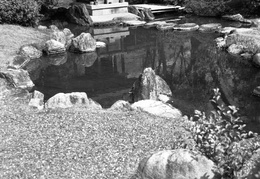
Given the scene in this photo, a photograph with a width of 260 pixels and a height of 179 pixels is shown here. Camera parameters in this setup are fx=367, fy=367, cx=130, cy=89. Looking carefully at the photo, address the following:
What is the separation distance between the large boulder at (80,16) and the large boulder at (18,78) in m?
11.9

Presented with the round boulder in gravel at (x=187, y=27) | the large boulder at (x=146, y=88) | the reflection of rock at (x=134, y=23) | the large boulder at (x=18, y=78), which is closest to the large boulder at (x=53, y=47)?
the large boulder at (x=18, y=78)

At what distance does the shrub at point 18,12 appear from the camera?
1852cm

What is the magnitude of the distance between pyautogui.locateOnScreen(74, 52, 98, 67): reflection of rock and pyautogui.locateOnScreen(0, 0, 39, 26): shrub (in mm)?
4377

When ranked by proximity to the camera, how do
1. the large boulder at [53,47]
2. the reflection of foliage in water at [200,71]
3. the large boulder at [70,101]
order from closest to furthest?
1. the large boulder at [70,101]
2. the reflection of foliage in water at [200,71]
3. the large boulder at [53,47]

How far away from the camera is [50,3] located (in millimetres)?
24469

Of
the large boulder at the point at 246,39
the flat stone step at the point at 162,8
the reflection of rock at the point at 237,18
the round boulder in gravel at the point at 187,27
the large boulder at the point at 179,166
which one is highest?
the large boulder at the point at 179,166

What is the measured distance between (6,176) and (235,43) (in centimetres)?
1354

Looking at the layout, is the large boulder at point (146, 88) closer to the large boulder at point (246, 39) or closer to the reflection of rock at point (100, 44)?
the large boulder at point (246, 39)

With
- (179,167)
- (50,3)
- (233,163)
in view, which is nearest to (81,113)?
(179,167)

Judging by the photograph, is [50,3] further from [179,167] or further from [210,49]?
[179,167]

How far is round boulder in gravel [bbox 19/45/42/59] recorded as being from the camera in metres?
15.7

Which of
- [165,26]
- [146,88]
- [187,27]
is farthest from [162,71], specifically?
[165,26]

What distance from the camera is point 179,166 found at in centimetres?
496

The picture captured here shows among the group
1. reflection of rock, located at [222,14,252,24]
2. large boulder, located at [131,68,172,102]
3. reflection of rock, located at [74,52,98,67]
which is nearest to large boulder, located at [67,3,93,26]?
reflection of rock, located at [74,52,98,67]
